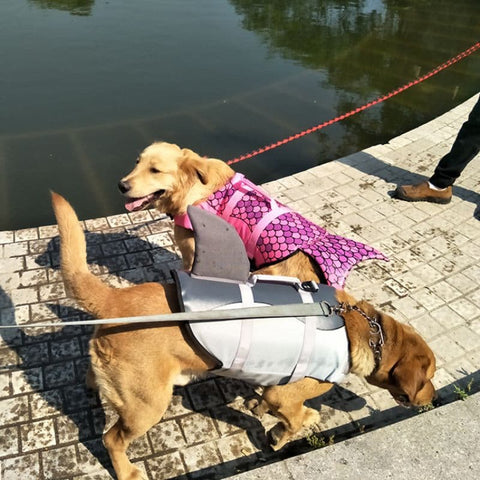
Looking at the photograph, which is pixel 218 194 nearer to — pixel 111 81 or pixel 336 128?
pixel 336 128

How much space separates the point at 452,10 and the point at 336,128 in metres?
8.69

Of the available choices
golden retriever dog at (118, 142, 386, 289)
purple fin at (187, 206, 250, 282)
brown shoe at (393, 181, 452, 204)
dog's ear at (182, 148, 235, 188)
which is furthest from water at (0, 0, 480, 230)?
purple fin at (187, 206, 250, 282)

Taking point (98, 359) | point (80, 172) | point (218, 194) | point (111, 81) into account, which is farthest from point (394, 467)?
point (111, 81)

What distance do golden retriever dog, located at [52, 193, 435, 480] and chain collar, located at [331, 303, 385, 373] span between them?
1 centimetres

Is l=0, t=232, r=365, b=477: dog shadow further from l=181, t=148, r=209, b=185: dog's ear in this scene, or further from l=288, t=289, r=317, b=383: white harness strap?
l=181, t=148, r=209, b=185: dog's ear

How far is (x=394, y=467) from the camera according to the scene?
3004 millimetres

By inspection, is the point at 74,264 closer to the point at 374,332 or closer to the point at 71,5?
the point at 374,332

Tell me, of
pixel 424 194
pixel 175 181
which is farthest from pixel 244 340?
pixel 424 194

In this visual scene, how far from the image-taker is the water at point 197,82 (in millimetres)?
7074

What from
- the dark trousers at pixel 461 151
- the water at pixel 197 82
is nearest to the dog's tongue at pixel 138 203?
the water at pixel 197 82

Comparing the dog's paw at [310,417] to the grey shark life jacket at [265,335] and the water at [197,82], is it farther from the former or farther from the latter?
the water at [197,82]

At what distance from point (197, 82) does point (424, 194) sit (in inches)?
207

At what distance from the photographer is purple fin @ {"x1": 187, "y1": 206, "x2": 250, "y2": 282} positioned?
2.72 metres

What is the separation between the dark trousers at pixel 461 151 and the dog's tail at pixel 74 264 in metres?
4.72
